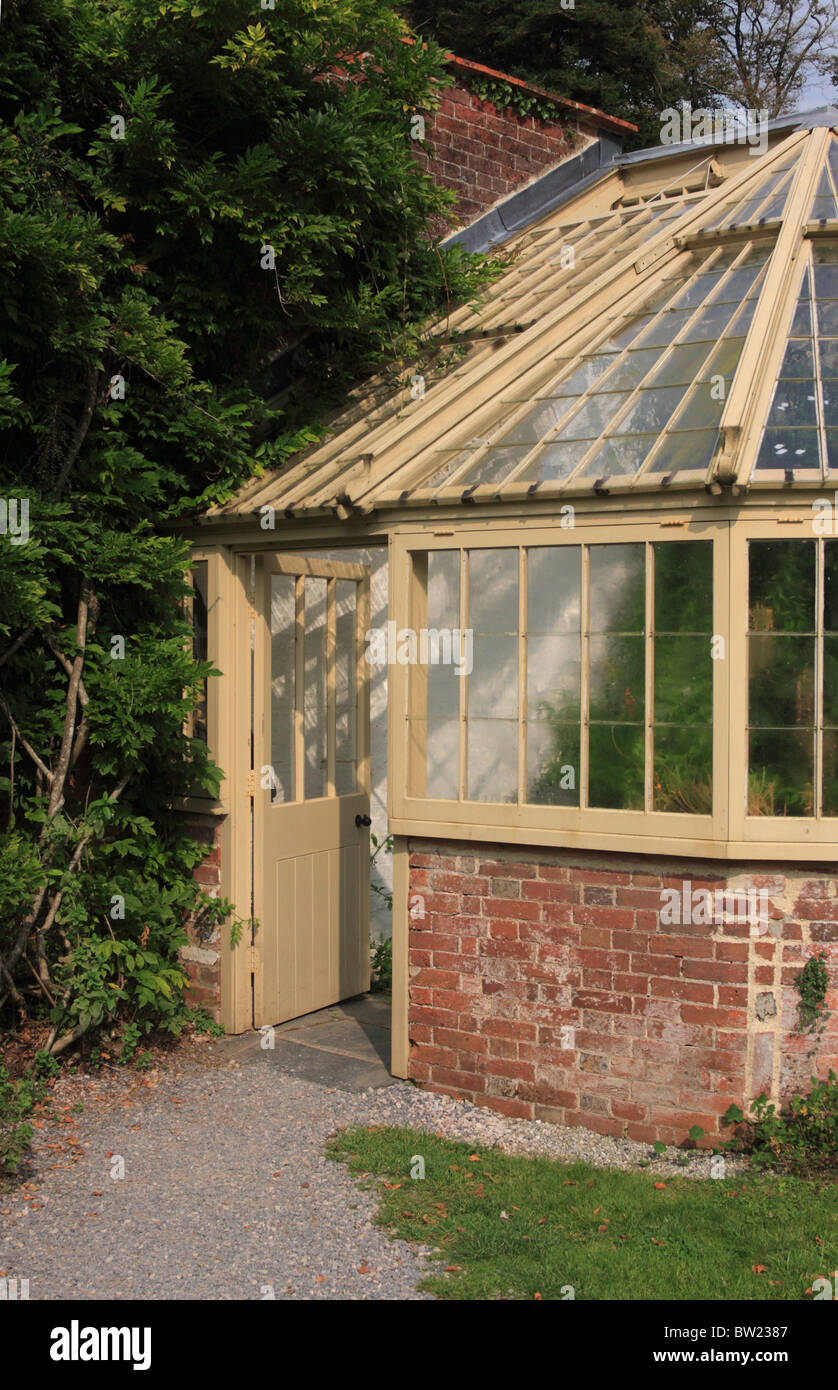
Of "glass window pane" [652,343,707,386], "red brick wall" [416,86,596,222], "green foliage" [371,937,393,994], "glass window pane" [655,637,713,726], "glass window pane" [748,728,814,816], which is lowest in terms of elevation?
"green foliage" [371,937,393,994]

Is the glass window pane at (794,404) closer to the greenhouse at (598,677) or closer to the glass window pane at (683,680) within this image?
the greenhouse at (598,677)

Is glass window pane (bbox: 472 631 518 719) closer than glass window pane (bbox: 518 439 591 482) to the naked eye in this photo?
No

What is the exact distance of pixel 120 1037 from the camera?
6.94 metres

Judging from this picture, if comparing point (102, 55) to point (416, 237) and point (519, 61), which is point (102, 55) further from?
point (519, 61)

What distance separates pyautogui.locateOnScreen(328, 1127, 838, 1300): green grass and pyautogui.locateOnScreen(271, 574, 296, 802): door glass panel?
256cm

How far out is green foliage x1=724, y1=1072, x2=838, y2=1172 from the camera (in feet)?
17.7

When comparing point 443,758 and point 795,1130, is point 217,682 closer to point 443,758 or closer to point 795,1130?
point 443,758

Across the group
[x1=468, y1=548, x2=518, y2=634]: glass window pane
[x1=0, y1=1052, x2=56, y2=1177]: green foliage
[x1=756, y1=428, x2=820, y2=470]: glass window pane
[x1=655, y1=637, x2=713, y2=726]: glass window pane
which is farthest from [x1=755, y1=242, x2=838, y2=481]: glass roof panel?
[x1=0, y1=1052, x2=56, y2=1177]: green foliage

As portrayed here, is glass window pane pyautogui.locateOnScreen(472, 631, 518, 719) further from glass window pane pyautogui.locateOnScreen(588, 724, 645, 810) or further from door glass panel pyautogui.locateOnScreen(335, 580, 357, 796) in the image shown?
door glass panel pyautogui.locateOnScreen(335, 580, 357, 796)

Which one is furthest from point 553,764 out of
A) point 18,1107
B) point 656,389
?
point 18,1107

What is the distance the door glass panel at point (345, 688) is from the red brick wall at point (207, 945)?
3.25 ft

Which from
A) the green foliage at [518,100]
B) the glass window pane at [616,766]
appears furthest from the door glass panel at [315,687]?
the green foliage at [518,100]

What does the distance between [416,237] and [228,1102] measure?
17.5 ft

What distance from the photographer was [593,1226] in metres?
4.92
